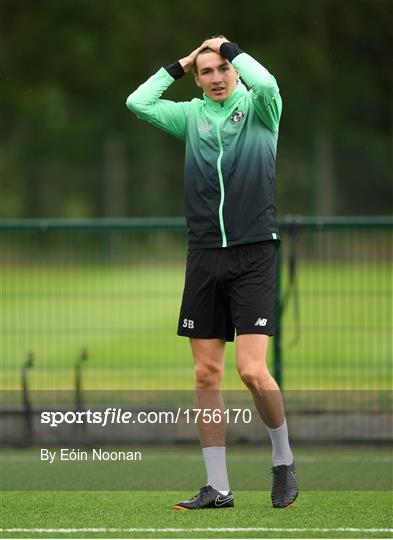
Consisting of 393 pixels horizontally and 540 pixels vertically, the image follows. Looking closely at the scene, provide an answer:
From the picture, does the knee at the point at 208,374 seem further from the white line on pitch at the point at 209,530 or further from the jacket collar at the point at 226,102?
the jacket collar at the point at 226,102

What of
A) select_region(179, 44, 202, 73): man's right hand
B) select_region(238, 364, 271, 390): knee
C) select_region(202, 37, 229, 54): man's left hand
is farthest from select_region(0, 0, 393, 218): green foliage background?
select_region(238, 364, 271, 390): knee

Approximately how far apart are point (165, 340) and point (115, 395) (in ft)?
2.28

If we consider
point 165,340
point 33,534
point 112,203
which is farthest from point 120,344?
point 112,203

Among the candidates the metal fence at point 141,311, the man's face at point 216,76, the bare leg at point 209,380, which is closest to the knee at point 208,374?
the bare leg at point 209,380

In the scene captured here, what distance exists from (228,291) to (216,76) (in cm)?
102

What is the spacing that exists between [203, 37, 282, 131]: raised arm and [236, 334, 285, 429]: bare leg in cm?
103

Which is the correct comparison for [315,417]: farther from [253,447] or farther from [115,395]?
[115,395]

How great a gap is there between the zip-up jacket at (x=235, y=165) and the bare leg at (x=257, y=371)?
468mm

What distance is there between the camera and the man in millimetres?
7238

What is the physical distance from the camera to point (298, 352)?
458 inches

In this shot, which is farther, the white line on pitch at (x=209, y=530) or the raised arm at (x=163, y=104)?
the raised arm at (x=163, y=104)

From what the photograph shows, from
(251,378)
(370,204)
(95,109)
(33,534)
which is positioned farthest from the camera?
(95,109)

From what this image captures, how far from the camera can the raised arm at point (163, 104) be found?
7.54 metres

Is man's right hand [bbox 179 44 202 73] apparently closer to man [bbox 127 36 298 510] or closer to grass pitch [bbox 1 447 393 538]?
man [bbox 127 36 298 510]
